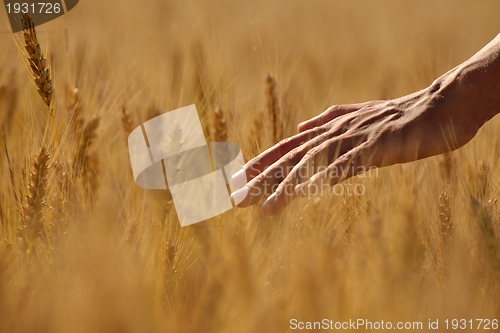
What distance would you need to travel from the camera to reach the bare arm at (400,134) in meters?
1.28

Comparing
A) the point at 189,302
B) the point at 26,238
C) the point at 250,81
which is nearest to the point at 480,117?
the point at 189,302

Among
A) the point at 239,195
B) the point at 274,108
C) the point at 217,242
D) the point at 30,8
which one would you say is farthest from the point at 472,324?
the point at 30,8

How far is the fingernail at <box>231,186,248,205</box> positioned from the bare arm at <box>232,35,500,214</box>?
2 centimetres

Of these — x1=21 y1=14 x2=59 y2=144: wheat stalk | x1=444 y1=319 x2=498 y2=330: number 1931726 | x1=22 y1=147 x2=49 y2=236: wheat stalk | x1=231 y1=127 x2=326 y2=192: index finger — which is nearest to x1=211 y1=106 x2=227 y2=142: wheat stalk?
x1=231 y1=127 x2=326 y2=192: index finger

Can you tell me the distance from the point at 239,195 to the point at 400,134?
386 mm

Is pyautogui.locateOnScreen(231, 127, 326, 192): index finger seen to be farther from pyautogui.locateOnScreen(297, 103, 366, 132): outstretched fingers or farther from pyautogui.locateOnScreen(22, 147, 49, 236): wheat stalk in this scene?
pyautogui.locateOnScreen(22, 147, 49, 236): wheat stalk

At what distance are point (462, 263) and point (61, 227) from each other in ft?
2.03

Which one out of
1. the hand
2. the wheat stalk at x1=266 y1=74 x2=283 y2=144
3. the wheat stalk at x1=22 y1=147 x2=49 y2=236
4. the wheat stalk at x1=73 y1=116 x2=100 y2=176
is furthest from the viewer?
the wheat stalk at x1=266 y1=74 x2=283 y2=144

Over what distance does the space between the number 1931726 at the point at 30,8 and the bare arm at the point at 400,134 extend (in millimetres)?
631

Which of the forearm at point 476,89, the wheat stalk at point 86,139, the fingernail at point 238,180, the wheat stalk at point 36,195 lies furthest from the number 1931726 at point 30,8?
the forearm at point 476,89

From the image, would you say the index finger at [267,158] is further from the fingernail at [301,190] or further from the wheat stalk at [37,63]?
the wheat stalk at [37,63]

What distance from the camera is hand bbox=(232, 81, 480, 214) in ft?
4.13

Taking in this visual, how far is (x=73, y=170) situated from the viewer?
1279 mm

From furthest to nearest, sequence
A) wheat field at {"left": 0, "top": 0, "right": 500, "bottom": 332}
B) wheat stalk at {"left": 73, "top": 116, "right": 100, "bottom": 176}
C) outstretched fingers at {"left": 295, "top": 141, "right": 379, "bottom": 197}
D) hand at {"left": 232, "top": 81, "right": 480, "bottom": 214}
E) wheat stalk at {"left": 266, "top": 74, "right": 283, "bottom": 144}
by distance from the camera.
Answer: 1. wheat stalk at {"left": 266, "top": 74, "right": 283, "bottom": 144}
2. wheat stalk at {"left": 73, "top": 116, "right": 100, "bottom": 176}
3. hand at {"left": 232, "top": 81, "right": 480, "bottom": 214}
4. outstretched fingers at {"left": 295, "top": 141, "right": 379, "bottom": 197}
5. wheat field at {"left": 0, "top": 0, "right": 500, "bottom": 332}
